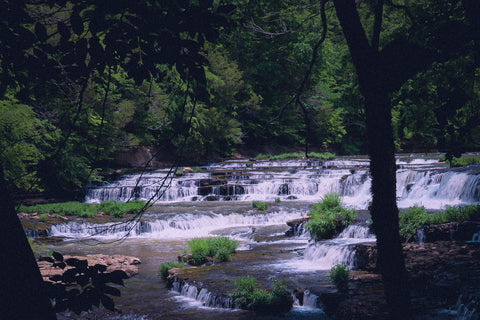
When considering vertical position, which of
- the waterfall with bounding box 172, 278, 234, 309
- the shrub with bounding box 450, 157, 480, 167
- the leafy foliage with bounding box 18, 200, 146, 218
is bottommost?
the waterfall with bounding box 172, 278, 234, 309

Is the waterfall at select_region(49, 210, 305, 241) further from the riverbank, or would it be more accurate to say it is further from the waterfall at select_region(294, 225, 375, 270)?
the riverbank

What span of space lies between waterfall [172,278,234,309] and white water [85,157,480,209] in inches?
299

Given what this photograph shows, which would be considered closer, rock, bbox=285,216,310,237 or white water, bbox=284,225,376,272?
white water, bbox=284,225,376,272

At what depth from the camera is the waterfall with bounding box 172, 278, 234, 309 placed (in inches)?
316

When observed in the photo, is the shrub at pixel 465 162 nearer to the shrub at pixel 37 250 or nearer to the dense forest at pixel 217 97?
the dense forest at pixel 217 97

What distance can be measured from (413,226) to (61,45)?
381 inches

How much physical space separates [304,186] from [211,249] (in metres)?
10.9

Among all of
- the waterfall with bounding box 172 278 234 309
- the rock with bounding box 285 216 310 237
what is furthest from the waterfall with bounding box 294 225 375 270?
the waterfall with bounding box 172 278 234 309

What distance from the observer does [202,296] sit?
859 centimetres

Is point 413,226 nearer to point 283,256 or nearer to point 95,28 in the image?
point 283,256

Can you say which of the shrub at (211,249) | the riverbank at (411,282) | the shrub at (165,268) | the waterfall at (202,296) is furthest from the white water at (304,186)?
the waterfall at (202,296)

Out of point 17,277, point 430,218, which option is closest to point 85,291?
point 17,277

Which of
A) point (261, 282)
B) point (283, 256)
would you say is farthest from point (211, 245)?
point (261, 282)

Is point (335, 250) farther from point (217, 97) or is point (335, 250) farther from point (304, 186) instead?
point (217, 97)
